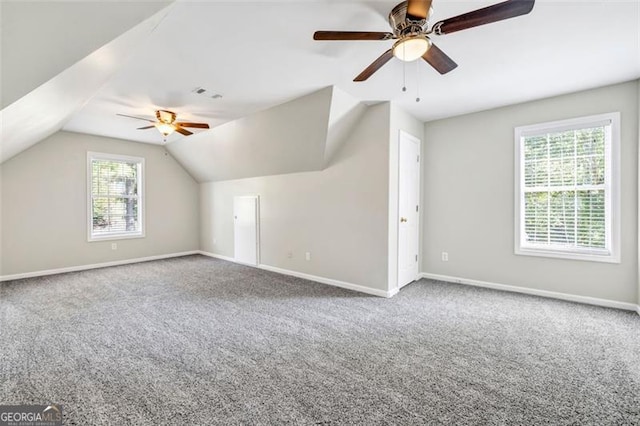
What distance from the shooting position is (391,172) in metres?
3.55

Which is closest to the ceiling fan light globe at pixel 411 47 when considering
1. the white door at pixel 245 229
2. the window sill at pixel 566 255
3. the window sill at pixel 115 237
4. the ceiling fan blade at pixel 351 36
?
the ceiling fan blade at pixel 351 36

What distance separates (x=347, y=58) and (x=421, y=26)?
2.81 ft

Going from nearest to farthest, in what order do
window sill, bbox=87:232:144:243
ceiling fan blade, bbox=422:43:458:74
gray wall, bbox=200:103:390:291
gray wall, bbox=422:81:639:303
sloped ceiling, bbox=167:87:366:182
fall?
ceiling fan blade, bbox=422:43:458:74
gray wall, bbox=422:81:639:303
sloped ceiling, bbox=167:87:366:182
gray wall, bbox=200:103:390:291
window sill, bbox=87:232:144:243

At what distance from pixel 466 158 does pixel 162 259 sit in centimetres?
627

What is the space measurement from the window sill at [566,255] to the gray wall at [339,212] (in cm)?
189

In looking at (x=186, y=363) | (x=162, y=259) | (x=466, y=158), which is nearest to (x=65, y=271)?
(x=162, y=259)

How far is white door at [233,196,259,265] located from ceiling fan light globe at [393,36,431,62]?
12.9 ft

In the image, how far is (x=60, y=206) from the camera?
4793 millimetres

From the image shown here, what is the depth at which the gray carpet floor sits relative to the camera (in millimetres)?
1603

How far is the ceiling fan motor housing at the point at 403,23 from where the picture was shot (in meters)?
1.71

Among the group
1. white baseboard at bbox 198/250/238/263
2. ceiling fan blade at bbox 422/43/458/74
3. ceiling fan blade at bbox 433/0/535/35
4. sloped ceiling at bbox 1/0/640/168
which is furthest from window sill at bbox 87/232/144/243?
ceiling fan blade at bbox 433/0/535/35

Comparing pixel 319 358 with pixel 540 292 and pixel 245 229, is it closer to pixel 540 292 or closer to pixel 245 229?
pixel 540 292

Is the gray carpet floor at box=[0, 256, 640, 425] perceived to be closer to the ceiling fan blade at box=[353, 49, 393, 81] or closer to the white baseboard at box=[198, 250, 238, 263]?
the white baseboard at box=[198, 250, 238, 263]

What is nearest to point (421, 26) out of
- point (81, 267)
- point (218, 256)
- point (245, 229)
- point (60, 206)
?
point (245, 229)
